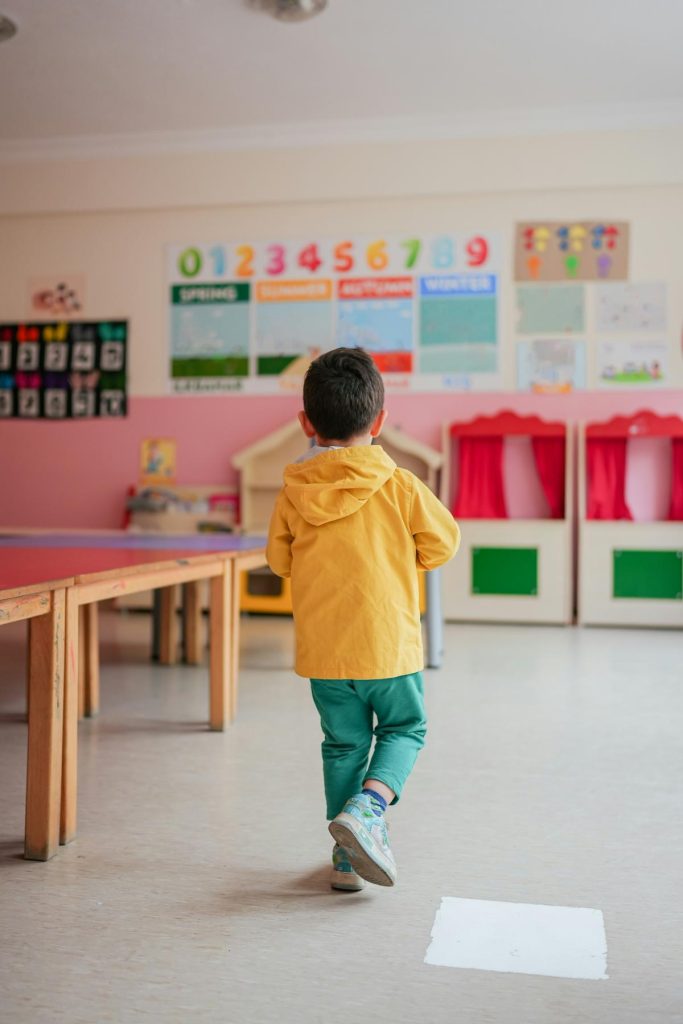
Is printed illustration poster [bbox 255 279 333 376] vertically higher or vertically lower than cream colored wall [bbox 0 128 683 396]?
lower

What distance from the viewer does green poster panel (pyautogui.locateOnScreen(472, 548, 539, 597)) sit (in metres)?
5.23

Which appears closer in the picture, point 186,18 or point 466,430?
point 186,18

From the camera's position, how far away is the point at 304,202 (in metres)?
5.78

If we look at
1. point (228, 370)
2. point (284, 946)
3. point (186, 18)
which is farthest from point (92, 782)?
point (228, 370)

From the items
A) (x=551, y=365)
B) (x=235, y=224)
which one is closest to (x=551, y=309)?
(x=551, y=365)

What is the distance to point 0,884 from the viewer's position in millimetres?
1635

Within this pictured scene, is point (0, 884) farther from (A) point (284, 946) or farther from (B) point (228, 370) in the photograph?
(B) point (228, 370)

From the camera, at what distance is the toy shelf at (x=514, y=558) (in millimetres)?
5223

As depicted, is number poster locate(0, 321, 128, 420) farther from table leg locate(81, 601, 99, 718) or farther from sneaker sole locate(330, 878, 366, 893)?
sneaker sole locate(330, 878, 366, 893)

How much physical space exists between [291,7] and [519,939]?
3964 millimetres

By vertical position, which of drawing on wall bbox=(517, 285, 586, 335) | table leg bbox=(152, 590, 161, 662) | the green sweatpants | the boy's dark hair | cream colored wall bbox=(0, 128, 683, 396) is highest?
cream colored wall bbox=(0, 128, 683, 396)

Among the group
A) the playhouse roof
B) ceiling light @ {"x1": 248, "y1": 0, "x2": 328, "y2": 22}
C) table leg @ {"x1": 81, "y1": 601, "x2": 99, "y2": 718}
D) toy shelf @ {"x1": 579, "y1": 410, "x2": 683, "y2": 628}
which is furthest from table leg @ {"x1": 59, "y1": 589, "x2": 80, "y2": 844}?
toy shelf @ {"x1": 579, "y1": 410, "x2": 683, "y2": 628}

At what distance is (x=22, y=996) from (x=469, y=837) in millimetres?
920

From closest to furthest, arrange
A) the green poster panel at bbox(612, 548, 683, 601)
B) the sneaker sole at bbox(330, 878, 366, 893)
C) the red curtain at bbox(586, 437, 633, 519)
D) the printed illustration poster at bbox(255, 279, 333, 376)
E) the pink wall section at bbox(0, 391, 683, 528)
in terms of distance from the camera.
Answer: the sneaker sole at bbox(330, 878, 366, 893)
the green poster panel at bbox(612, 548, 683, 601)
the red curtain at bbox(586, 437, 633, 519)
the pink wall section at bbox(0, 391, 683, 528)
the printed illustration poster at bbox(255, 279, 333, 376)
